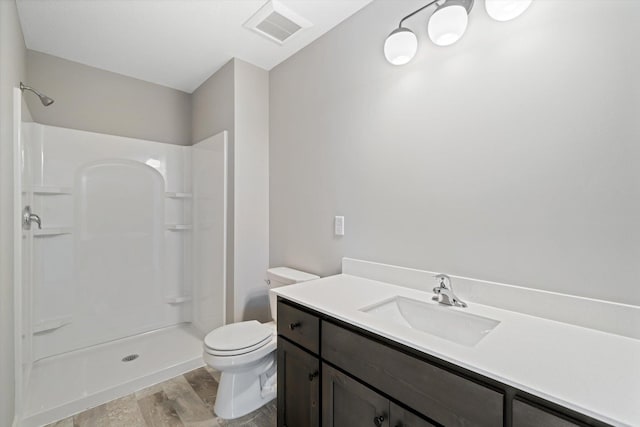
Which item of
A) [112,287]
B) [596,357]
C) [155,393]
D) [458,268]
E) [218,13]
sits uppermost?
[218,13]

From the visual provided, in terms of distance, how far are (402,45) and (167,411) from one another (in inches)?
97.5

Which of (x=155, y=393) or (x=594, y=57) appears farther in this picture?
(x=155, y=393)

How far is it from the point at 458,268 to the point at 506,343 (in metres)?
0.49

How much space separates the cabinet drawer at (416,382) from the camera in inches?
29.6

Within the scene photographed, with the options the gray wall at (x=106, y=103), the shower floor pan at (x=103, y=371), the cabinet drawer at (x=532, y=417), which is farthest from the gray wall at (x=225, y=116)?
the cabinet drawer at (x=532, y=417)

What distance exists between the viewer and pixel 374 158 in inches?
66.3

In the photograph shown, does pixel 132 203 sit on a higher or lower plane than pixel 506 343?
higher

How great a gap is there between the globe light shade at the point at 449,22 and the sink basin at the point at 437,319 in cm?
115

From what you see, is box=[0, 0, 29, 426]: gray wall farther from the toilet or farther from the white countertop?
the white countertop

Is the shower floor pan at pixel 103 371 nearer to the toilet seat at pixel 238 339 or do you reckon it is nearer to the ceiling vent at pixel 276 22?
the toilet seat at pixel 238 339

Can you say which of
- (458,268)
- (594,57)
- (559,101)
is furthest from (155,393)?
(594,57)

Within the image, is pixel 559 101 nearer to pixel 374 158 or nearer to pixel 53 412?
pixel 374 158

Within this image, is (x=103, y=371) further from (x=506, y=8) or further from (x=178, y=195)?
(x=506, y=8)

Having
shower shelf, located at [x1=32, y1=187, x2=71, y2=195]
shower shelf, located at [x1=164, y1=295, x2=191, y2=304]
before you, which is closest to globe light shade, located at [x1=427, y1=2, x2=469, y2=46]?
shower shelf, located at [x1=32, y1=187, x2=71, y2=195]
